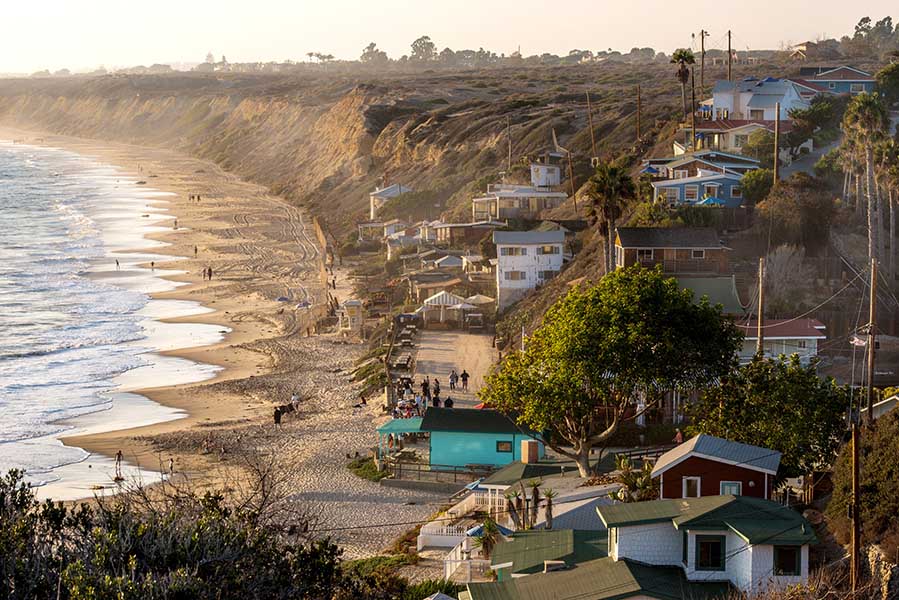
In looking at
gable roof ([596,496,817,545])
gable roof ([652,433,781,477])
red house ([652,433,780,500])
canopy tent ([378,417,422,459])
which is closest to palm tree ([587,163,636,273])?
canopy tent ([378,417,422,459])

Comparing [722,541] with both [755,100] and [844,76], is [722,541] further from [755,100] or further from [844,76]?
[844,76]

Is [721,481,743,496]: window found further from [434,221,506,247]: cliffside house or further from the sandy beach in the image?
[434,221,506,247]: cliffside house

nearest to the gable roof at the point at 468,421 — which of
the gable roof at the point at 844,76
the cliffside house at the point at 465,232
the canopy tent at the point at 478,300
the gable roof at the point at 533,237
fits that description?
the canopy tent at the point at 478,300

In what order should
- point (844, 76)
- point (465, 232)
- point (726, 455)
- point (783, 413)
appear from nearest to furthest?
point (726, 455) → point (783, 413) → point (465, 232) → point (844, 76)

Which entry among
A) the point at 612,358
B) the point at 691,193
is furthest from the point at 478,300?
the point at 612,358

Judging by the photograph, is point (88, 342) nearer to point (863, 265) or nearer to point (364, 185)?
point (863, 265)

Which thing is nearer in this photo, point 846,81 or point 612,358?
point 612,358
